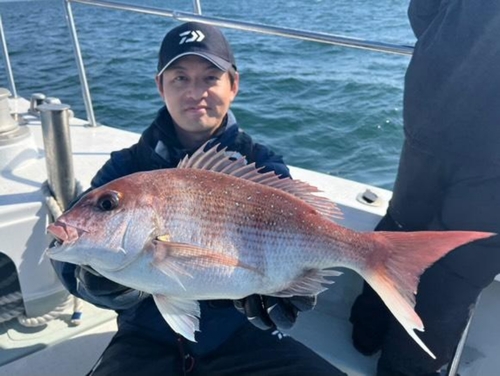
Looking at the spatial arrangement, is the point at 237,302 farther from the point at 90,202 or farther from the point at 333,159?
the point at 333,159

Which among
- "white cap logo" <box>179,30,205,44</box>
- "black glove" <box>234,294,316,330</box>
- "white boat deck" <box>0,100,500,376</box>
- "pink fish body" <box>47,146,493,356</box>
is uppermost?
"white cap logo" <box>179,30,205,44</box>

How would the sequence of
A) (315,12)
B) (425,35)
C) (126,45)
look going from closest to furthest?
1. (425,35)
2. (126,45)
3. (315,12)

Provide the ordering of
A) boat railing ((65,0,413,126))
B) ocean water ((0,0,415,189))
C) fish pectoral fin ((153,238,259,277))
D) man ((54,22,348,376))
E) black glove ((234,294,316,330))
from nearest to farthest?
fish pectoral fin ((153,238,259,277))
black glove ((234,294,316,330))
man ((54,22,348,376))
boat railing ((65,0,413,126))
ocean water ((0,0,415,189))

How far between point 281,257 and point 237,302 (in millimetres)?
439

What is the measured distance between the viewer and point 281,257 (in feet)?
4.70

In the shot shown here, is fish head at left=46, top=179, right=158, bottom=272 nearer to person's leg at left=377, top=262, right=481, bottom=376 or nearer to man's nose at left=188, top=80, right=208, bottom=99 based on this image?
man's nose at left=188, top=80, right=208, bottom=99

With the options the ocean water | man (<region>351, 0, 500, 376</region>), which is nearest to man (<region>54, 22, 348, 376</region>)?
man (<region>351, 0, 500, 376</region>)

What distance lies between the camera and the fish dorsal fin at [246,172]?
153cm

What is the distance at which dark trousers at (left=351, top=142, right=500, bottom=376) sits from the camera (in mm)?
1875

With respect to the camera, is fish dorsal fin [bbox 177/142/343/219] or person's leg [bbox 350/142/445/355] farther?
person's leg [bbox 350/142/445/355]

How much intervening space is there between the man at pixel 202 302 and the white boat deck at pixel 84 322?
44cm

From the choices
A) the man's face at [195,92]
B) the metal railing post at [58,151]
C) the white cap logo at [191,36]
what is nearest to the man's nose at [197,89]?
the man's face at [195,92]

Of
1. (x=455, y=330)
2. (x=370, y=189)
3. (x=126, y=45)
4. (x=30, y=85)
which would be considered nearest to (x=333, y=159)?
(x=370, y=189)

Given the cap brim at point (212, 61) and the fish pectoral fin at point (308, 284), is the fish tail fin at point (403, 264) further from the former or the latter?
the cap brim at point (212, 61)
